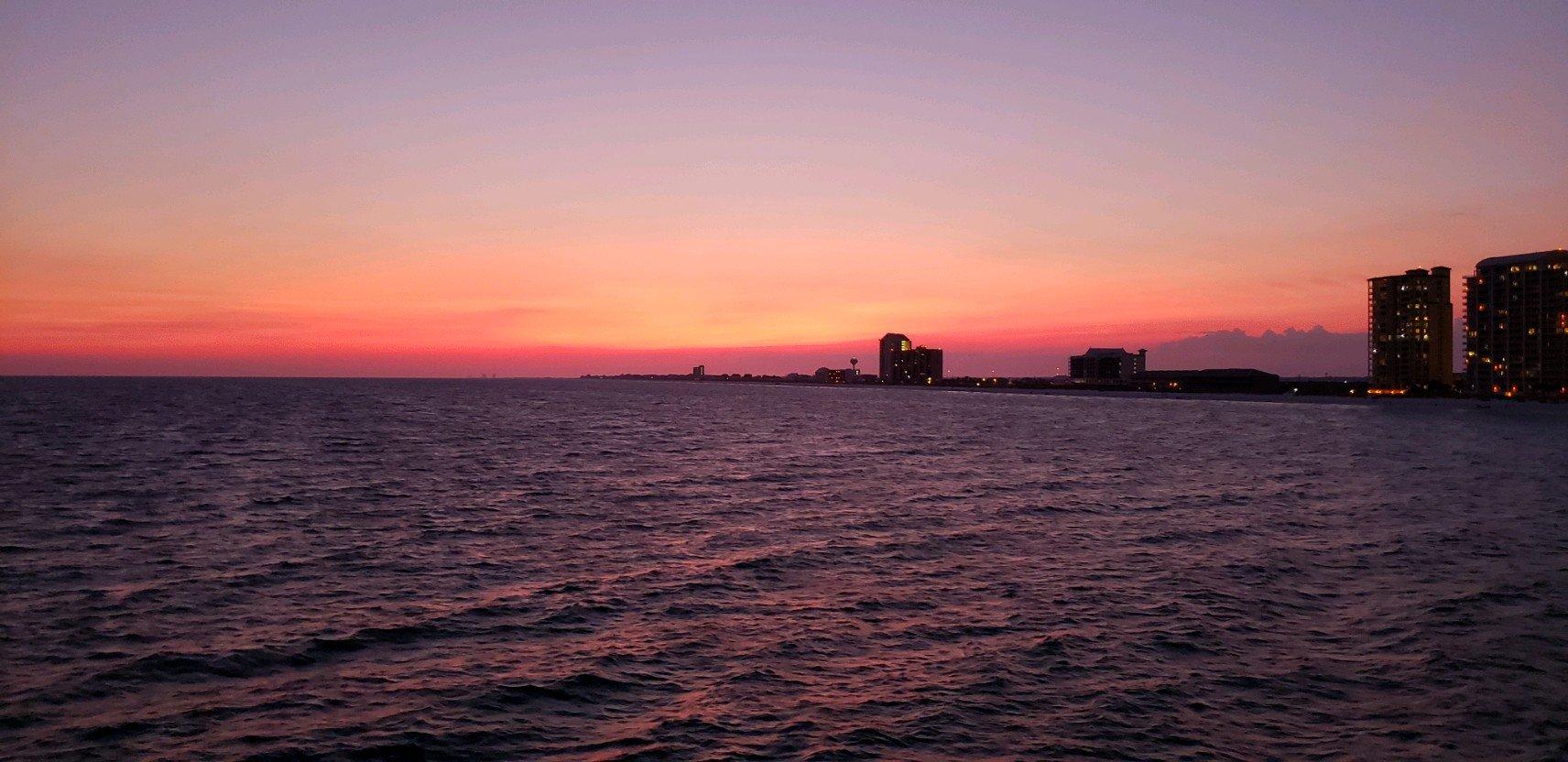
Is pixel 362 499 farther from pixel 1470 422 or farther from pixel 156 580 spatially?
pixel 1470 422

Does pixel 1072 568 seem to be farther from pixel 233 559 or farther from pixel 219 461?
Result: pixel 219 461

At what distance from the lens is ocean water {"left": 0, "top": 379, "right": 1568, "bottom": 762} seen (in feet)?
57.5

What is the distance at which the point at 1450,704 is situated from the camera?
18844mm

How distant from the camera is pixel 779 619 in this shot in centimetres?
2556

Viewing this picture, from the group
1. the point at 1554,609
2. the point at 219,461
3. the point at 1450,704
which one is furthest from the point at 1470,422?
the point at 219,461

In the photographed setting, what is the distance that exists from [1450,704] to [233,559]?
120 feet

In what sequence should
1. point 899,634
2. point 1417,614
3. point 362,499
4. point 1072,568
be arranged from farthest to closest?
point 362,499
point 1072,568
point 1417,614
point 899,634

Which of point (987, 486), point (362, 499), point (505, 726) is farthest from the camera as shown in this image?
point (987, 486)

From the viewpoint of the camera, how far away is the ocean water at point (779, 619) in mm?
17516

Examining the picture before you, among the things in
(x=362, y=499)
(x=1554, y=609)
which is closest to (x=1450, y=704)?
(x=1554, y=609)

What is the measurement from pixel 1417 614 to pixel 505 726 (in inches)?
955

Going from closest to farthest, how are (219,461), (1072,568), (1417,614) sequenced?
(1417,614) → (1072,568) → (219,461)

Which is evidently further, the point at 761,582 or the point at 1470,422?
the point at 1470,422

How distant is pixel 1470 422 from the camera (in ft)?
491
